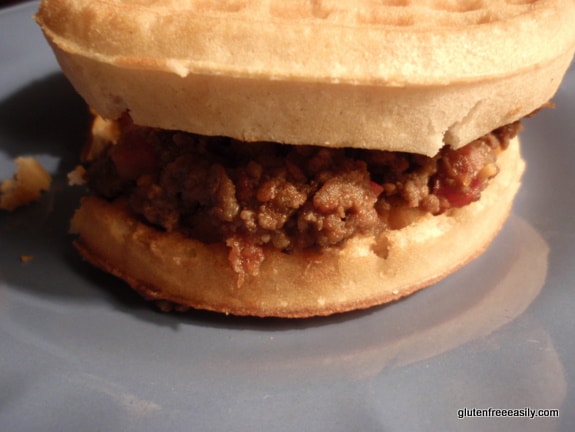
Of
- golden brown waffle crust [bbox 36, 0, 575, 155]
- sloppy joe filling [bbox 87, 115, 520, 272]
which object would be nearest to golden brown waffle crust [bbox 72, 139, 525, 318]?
sloppy joe filling [bbox 87, 115, 520, 272]

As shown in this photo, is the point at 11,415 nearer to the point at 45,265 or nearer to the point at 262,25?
the point at 45,265

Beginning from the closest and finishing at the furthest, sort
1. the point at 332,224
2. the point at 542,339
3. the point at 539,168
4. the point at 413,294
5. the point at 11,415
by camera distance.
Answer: the point at 11,415
the point at 332,224
the point at 542,339
the point at 413,294
the point at 539,168

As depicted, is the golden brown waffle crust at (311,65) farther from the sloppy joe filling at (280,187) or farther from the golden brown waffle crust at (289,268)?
the golden brown waffle crust at (289,268)

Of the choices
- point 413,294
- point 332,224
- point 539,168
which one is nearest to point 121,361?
point 332,224

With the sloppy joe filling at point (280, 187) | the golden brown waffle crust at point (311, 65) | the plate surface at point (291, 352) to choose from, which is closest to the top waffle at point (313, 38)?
the golden brown waffle crust at point (311, 65)

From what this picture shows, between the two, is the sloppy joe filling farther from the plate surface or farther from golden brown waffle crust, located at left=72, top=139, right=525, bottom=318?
the plate surface

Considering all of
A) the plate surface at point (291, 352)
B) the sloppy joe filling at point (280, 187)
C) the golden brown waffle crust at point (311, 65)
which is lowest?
the plate surface at point (291, 352)
